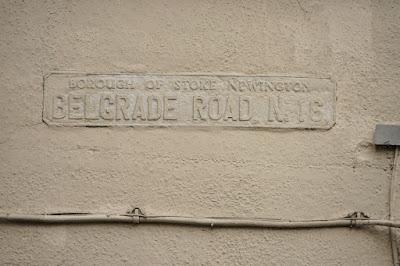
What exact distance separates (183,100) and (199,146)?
24cm

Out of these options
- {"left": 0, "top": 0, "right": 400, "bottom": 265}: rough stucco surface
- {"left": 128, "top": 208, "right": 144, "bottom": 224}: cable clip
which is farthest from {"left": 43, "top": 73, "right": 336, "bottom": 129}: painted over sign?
{"left": 128, "top": 208, "right": 144, "bottom": 224}: cable clip

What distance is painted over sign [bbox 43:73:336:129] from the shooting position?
1.99 meters

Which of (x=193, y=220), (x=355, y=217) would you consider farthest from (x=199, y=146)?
(x=355, y=217)

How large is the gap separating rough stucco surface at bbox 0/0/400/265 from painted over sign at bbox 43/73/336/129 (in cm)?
5

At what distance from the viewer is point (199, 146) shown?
1970mm

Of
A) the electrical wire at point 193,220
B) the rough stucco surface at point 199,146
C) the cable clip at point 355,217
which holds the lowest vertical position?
the electrical wire at point 193,220

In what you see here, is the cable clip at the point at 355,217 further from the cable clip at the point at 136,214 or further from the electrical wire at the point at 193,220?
the cable clip at the point at 136,214

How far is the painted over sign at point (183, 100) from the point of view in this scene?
199cm

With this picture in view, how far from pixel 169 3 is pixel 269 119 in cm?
77

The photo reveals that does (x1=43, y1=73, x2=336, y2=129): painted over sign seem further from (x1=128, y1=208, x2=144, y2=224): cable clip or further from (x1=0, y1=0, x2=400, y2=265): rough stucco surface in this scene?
Answer: (x1=128, y1=208, x2=144, y2=224): cable clip

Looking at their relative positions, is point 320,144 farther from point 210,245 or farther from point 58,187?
point 58,187

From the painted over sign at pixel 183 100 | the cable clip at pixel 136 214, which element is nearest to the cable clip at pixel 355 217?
the painted over sign at pixel 183 100

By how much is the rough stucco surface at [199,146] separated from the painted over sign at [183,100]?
49 mm

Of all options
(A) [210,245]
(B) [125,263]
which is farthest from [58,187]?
(A) [210,245]
